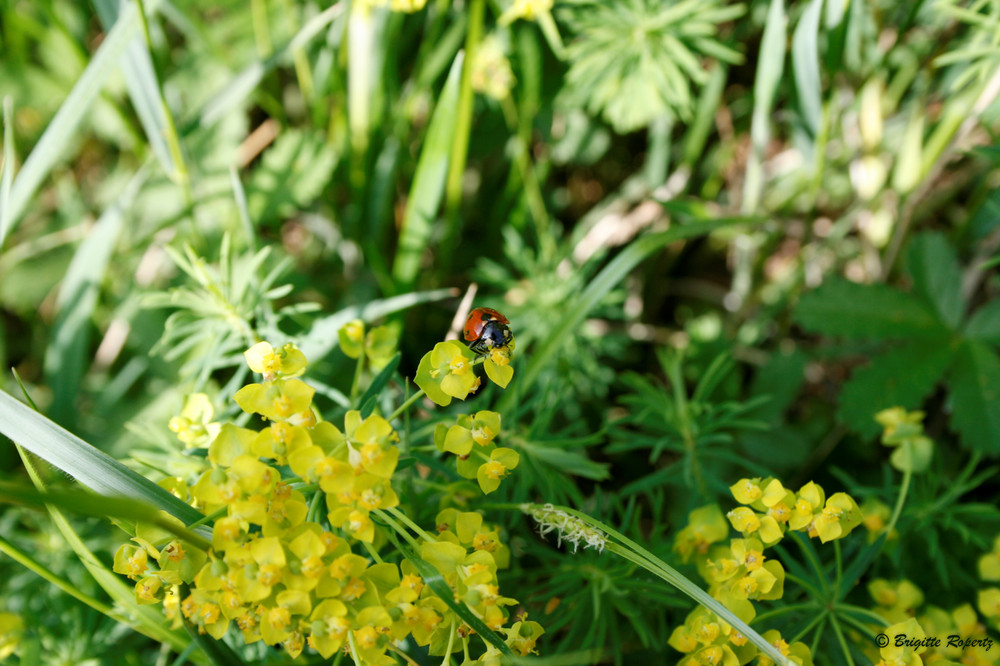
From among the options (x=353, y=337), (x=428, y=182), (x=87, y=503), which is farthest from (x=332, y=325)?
(x=87, y=503)

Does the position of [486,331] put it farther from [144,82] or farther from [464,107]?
[144,82]

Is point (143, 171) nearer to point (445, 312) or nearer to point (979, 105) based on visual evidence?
point (445, 312)

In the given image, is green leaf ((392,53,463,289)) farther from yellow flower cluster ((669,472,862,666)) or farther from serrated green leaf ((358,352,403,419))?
yellow flower cluster ((669,472,862,666))

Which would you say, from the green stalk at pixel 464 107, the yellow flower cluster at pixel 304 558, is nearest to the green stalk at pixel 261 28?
the green stalk at pixel 464 107

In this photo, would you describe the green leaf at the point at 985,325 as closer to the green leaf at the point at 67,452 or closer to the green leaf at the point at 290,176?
the green leaf at the point at 290,176

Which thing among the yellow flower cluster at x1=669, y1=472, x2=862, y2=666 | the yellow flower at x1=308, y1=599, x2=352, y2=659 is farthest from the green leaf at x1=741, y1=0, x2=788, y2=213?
the yellow flower at x1=308, y1=599, x2=352, y2=659

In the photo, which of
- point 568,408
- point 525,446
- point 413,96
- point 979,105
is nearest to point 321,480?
point 525,446
